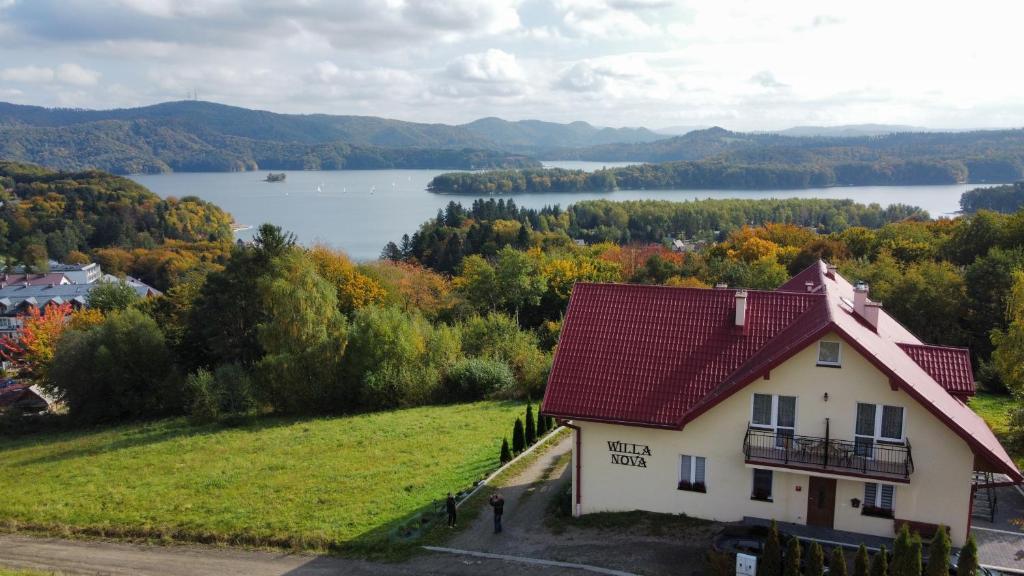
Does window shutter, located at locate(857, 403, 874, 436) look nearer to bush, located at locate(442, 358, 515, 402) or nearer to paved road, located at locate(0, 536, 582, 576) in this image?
paved road, located at locate(0, 536, 582, 576)

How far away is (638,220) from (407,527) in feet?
390

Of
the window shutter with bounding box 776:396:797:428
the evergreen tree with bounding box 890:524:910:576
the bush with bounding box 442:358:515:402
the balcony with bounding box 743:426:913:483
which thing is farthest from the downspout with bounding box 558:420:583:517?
the bush with bounding box 442:358:515:402

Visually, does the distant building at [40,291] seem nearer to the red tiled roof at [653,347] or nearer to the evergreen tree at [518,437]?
the evergreen tree at [518,437]

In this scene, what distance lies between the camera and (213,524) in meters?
20.4

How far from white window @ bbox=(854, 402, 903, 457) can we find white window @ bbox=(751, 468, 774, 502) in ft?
7.05

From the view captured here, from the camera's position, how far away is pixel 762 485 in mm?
17391

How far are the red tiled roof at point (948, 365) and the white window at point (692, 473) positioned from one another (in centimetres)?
650

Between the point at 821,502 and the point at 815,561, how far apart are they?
11.0 ft

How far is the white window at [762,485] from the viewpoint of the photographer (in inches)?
682

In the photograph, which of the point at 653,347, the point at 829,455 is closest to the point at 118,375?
the point at 653,347

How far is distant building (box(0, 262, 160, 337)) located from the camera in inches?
3430

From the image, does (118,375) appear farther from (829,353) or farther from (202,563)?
(829,353)

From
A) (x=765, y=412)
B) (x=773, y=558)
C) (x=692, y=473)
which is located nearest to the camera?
(x=773, y=558)

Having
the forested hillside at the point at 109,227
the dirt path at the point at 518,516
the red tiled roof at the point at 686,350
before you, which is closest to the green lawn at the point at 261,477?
the dirt path at the point at 518,516
